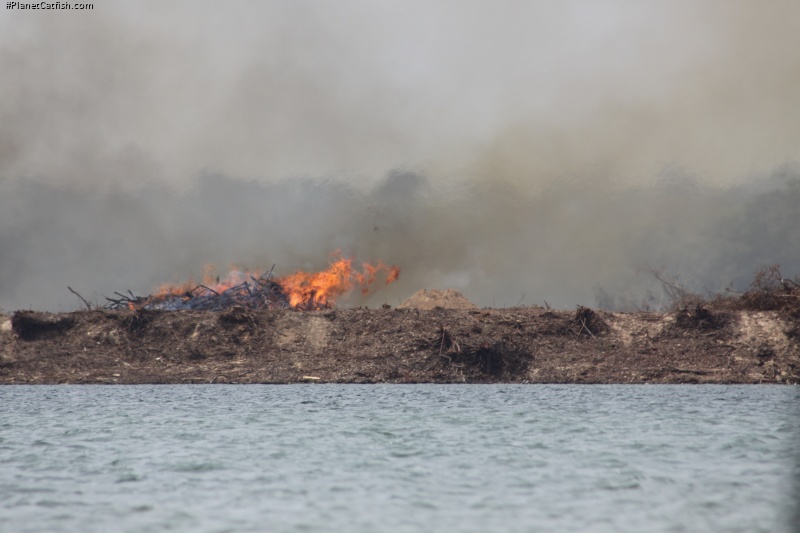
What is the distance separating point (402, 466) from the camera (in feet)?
66.1

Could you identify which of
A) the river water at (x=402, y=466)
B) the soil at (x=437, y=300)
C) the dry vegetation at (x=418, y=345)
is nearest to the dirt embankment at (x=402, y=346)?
the dry vegetation at (x=418, y=345)

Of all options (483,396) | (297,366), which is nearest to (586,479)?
(483,396)

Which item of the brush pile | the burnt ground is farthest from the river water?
the brush pile

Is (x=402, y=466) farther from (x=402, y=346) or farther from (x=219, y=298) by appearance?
(x=219, y=298)

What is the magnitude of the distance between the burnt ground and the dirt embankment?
8 cm

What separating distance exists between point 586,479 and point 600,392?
80.6 ft

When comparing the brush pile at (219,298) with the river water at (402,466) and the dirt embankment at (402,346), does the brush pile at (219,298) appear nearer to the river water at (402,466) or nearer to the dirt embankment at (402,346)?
the dirt embankment at (402,346)

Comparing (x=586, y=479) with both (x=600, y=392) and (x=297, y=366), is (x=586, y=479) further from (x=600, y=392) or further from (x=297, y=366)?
(x=297, y=366)

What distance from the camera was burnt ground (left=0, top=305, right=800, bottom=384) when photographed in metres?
51.6

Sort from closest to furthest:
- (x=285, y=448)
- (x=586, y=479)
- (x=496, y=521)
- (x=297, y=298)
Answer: (x=496, y=521), (x=586, y=479), (x=285, y=448), (x=297, y=298)

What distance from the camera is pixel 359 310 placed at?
2391 inches

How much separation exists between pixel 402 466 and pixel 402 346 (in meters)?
33.8

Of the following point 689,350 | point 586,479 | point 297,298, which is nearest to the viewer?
point 586,479

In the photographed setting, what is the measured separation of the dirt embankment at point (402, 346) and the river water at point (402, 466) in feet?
49.0
